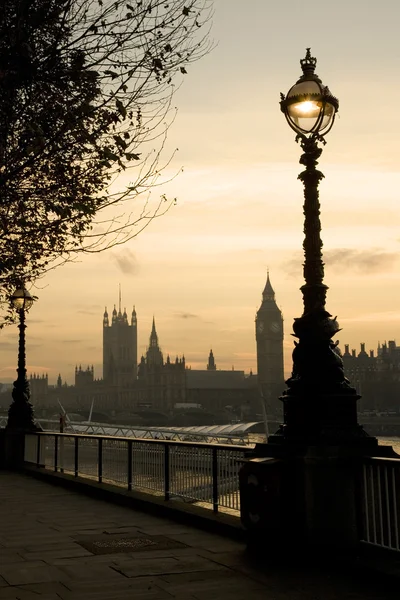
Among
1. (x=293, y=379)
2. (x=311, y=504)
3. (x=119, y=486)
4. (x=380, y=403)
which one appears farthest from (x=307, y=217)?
(x=380, y=403)

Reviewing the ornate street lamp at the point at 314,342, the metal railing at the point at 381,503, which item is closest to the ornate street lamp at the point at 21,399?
the ornate street lamp at the point at 314,342

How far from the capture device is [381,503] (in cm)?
708

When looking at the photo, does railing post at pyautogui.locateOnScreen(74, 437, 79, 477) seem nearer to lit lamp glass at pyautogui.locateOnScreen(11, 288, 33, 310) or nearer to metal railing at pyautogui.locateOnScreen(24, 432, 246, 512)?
metal railing at pyautogui.locateOnScreen(24, 432, 246, 512)

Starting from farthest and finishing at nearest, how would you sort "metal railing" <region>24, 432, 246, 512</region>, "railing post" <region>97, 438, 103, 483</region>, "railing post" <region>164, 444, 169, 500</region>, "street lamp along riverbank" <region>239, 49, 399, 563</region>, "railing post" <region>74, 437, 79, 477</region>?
"railing post" <region>74, 437, 79, 477</region> → "railing post" <region>97, 438, 103, 483</region> → "railing post" <region>164, 444, 169, 500</region> → "metal railing" <region>24, 432, 246, 512</region> → "street lamp along riverbank" <region>239, 49, 399, 563</region>

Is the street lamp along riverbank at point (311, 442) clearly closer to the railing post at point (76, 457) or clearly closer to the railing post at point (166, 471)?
the railing post at point (166, 471)

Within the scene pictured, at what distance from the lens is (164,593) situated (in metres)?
6.34

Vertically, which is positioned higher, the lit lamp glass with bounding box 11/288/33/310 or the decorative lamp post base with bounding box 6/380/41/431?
the lit lamp glass with bounding box 11/288/33/310

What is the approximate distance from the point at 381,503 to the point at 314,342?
5.72 feet

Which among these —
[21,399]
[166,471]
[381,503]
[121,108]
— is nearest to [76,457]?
[166,471]

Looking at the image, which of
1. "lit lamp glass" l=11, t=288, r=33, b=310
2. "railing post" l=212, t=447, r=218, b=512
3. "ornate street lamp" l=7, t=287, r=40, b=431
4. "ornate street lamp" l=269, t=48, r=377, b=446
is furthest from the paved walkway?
"ornate street lamp" l=7, t=287, r=40, b=431

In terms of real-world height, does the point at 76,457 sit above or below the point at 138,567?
above

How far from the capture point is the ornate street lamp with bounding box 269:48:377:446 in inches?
305

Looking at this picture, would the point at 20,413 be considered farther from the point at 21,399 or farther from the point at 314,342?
the point at 314,342

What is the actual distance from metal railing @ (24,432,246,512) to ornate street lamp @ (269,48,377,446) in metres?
1.85
